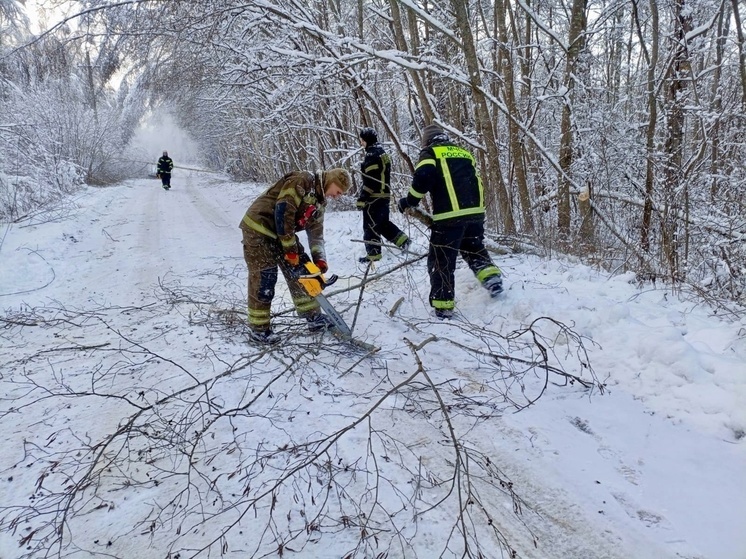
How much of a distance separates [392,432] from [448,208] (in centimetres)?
241

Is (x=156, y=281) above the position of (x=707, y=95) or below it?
below

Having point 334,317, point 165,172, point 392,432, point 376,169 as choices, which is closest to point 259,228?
point 334,317

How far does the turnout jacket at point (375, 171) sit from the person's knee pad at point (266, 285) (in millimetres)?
2695

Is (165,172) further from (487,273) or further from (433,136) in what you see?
(487,273)

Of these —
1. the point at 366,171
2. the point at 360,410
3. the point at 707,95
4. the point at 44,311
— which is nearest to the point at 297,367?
the point at 360,410

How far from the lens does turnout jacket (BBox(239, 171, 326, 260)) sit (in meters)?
3.69

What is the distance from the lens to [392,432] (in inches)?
101

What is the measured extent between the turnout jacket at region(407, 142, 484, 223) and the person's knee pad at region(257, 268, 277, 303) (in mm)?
1656

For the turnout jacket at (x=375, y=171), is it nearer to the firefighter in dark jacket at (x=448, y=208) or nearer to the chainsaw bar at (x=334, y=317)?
the firefighter in dark jacket at (x=448, y=208)

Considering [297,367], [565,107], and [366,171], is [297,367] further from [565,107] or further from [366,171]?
[565,107]

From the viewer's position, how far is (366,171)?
20.8 feet

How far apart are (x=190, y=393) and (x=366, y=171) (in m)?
→ 4.23

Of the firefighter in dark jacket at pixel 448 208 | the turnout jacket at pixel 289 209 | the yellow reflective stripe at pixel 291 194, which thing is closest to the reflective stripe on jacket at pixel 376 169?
the firefighter in dark jacket at pixel 448 208

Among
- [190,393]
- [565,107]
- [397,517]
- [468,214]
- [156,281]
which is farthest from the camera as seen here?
[565,107]
